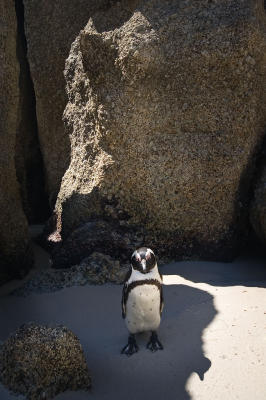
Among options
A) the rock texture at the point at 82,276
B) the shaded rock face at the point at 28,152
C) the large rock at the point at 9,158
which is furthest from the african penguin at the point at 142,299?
the shaded rock face at the point at 28,152

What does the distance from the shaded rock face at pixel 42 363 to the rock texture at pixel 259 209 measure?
84.7 inches

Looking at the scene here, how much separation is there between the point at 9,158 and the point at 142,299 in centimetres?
205

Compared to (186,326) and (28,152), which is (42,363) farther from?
(28,152)

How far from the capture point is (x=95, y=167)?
16.1 ft

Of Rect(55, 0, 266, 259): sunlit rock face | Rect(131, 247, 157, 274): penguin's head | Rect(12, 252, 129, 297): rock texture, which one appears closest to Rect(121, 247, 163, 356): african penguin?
Rect(131, 247, 157, 274): penguin's head

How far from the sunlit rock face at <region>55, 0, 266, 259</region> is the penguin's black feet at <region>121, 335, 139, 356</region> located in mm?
1502

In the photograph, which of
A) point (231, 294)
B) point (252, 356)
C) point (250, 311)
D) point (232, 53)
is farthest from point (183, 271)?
point (232, 53)

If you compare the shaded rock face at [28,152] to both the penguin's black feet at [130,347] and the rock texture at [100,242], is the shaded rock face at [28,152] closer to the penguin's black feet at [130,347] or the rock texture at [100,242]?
the rock texture at [100,242]

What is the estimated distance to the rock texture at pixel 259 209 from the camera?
4531 mm

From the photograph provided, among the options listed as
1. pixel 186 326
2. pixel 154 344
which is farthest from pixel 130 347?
pixel 186 326

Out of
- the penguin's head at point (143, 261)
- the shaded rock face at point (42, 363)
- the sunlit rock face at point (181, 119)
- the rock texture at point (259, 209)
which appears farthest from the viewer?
the sunlit rock face at point (181, 119)

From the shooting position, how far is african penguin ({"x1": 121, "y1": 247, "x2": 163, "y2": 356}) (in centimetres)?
331

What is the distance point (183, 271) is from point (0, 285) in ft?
5.22

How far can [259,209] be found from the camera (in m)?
4.54
